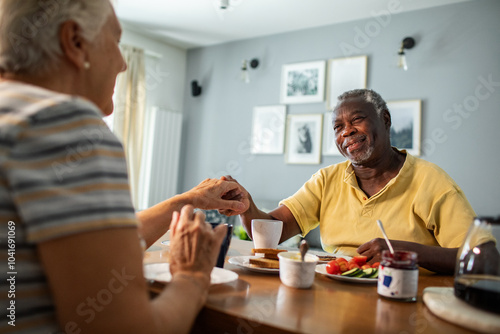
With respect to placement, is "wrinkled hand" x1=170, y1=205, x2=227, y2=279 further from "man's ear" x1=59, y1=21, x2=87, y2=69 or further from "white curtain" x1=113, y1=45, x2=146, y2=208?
"white curtain" x1=113, y1=45, x2=146, y2=208

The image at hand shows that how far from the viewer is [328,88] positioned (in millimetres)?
4203

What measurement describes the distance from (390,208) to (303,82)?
9.82 feet

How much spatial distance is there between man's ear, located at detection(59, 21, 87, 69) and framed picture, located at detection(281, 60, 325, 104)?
12.1 feet

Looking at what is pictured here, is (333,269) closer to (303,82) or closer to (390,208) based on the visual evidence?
(390,208)

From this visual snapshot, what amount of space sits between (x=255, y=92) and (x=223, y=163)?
972 mm

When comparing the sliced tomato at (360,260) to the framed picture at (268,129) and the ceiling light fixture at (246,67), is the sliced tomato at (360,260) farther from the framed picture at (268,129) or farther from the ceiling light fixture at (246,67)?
the ceiling light fixture at (246,67)

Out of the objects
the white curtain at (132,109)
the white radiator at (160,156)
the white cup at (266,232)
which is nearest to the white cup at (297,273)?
the white cup at (266,232)

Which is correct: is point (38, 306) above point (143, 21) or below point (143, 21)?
below

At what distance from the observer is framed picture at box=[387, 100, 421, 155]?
3.68 meters

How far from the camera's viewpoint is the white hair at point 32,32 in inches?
27.2

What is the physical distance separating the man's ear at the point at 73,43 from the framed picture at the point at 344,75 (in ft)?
11.7

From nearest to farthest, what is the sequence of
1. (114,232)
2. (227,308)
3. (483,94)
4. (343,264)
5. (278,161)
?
(114,232), (227,308), (343,264), (483,94), (278,161)

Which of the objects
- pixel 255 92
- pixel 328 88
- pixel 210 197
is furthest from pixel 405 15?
pixel 210 197

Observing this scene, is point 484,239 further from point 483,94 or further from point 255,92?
point 255,92
